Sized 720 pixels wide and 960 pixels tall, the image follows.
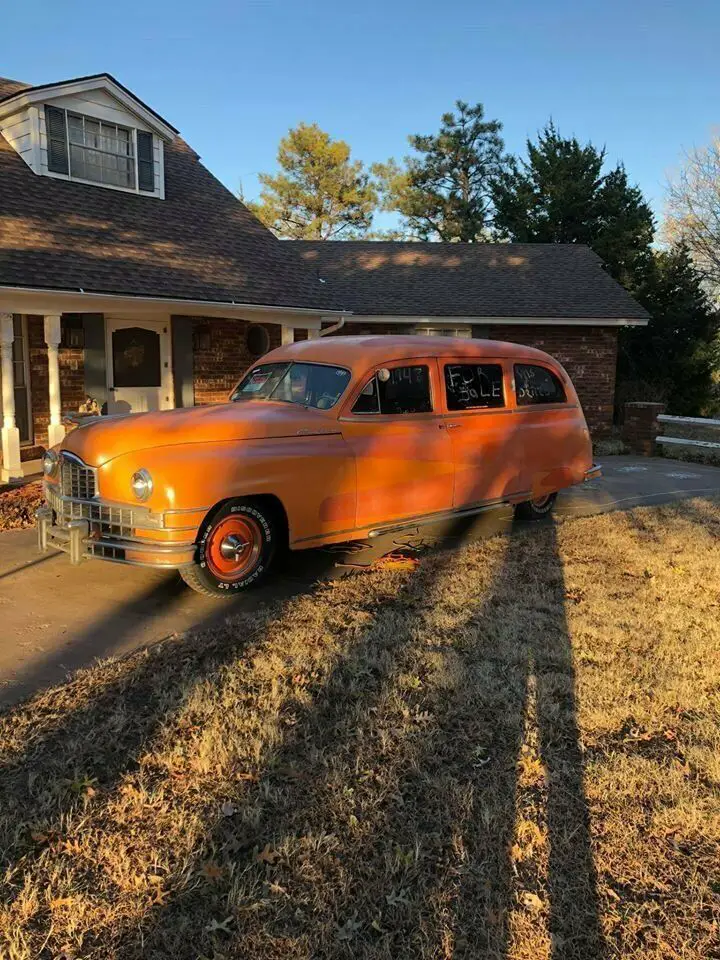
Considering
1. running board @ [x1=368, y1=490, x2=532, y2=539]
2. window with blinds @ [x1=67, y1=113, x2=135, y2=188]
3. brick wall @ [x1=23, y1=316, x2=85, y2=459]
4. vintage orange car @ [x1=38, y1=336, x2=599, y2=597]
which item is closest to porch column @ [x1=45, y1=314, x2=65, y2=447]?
brick wall @ [x1=23, y1=316, x2=85, y2=459]

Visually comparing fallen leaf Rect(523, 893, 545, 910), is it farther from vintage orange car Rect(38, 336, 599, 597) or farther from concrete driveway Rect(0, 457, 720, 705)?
vintage orange car Rect(38, 336, 599, 597)

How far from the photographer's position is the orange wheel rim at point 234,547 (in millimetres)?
5199

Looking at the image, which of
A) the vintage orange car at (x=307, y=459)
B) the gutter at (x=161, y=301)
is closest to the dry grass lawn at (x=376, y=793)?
the vintage orange car at (x=307, y=459)

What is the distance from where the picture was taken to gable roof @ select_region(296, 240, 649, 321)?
1673 centimetres

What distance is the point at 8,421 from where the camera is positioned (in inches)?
377

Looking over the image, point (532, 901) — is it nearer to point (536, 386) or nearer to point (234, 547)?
point (234, 547)

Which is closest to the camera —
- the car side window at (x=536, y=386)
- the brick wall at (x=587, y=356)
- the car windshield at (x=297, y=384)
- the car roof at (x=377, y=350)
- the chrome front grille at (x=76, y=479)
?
the chrome front grille at (x=76, y=479)

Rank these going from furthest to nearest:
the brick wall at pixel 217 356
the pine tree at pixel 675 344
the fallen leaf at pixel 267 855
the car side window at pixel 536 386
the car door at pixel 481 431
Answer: the pine tree at pixel 675 344, the brick wall at pixel 217 356, the car side window at pixel 536 386, the car door at pixel 481 431, the fallen leaf at pixel 267 855

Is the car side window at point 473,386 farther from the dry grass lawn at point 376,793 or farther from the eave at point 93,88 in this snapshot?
the eave at point 93,88

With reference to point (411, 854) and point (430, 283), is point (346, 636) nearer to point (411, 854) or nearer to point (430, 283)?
point (411, 854)

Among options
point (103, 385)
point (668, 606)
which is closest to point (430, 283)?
point (103, 385)

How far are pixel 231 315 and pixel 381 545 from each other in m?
6.48

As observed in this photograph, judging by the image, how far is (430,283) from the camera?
59.2ft

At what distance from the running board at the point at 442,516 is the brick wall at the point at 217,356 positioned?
25.3 feet
